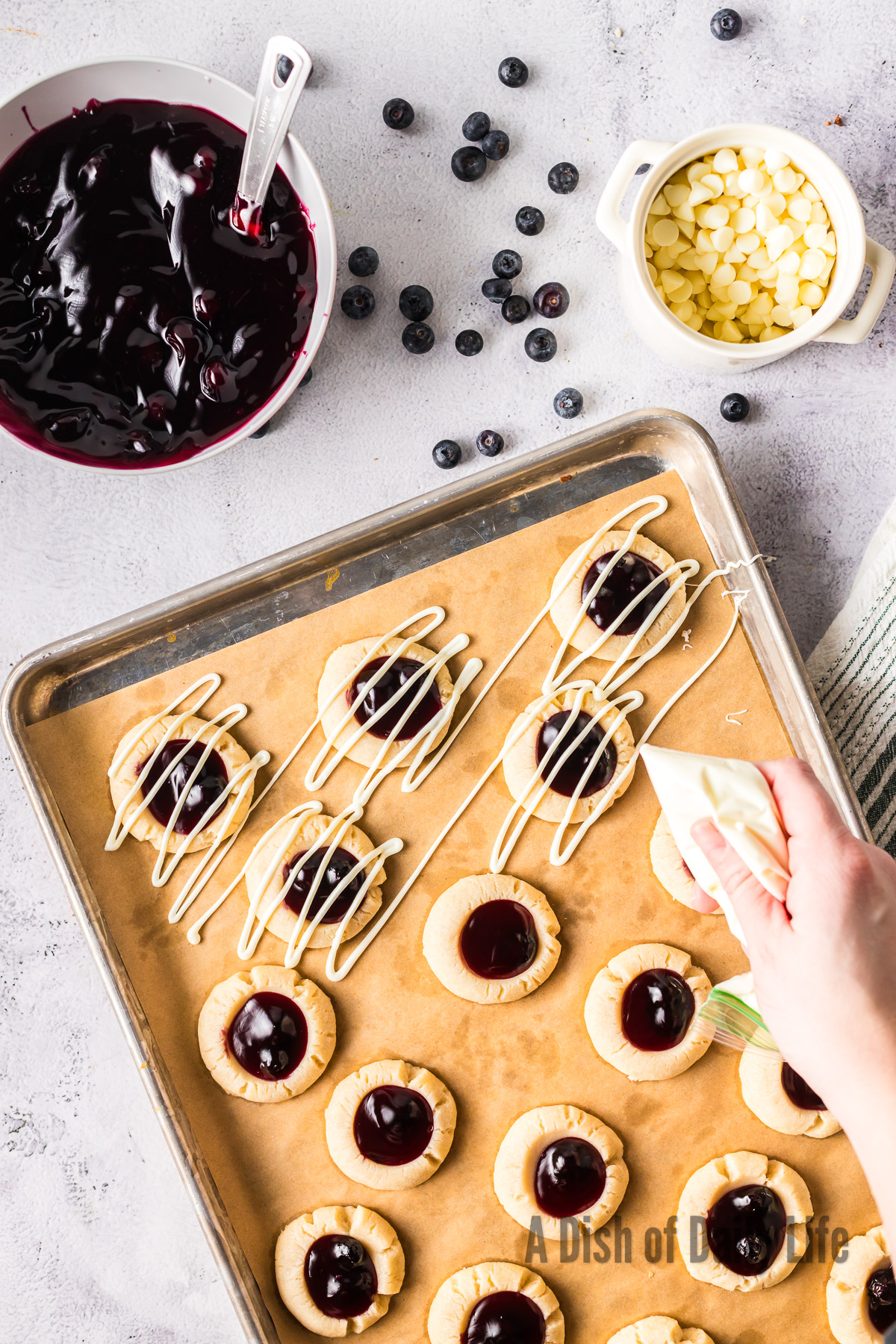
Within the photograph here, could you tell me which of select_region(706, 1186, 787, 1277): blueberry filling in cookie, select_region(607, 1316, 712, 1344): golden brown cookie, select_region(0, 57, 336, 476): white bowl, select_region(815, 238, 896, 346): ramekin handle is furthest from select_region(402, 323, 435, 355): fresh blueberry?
select_region(607, 1316, 712, 1344): golden brown cookie

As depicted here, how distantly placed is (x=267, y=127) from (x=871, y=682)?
1.63 meters

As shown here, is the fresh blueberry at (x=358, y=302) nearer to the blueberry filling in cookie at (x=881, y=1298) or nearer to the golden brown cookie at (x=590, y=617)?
the golden brown cookie at (x=590, y=617)

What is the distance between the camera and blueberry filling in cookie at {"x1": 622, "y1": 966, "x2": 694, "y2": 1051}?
1.91m

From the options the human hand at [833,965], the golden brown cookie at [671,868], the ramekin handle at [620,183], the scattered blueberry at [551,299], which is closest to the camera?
the human hand at [833,965]

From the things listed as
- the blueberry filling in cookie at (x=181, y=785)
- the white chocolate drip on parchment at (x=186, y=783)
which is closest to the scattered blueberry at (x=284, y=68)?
the white chocolate drip on parchment at (x=186, y=783)

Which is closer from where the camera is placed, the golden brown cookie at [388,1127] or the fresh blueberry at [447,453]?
the golden brown cookie at [388,1127]

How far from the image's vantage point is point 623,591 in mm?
1966

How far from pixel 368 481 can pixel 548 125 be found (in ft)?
2.84

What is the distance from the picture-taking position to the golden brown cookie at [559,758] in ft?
6.39

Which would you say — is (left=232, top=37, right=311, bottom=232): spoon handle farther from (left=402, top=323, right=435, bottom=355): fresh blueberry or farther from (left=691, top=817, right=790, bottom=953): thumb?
(left=691, top=817, right=790, bottom=953): thumb

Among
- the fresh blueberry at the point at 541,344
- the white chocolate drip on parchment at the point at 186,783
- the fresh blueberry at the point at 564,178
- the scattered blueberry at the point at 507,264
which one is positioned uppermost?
the fresh blueberry at the point at 564,178

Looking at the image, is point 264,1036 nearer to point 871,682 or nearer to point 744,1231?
point 744,1231

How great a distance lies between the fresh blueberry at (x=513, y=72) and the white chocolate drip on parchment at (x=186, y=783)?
1407 mm

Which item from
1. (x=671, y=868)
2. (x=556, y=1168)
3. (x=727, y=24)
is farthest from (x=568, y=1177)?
(x=727, y=24)
